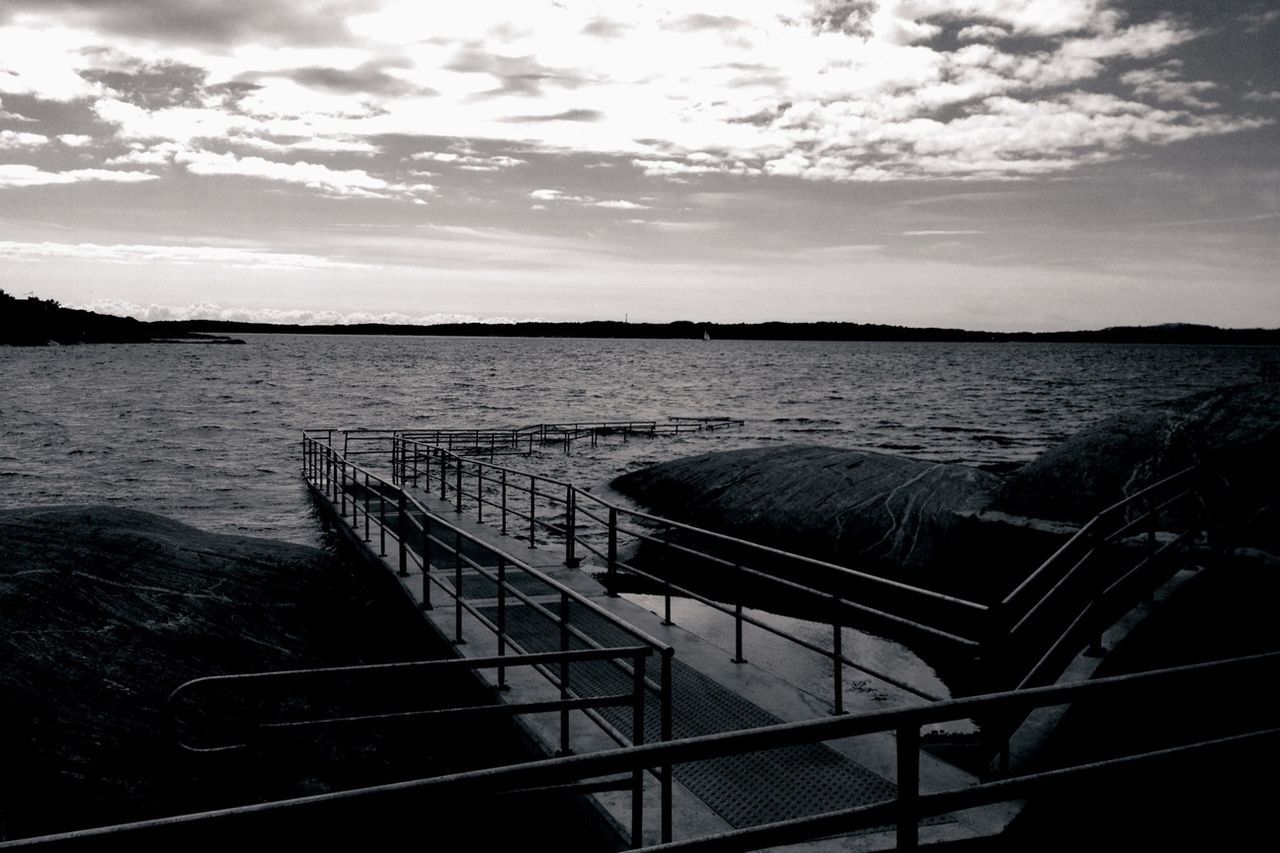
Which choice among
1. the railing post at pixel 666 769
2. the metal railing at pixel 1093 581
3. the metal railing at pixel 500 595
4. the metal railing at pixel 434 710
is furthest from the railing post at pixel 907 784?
the metal railing at pixel 1093 581

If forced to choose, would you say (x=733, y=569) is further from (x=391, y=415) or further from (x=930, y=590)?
(x=391, y=415)

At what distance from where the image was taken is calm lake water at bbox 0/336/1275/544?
3434 cm

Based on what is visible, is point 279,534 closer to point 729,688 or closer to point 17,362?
point 729,688

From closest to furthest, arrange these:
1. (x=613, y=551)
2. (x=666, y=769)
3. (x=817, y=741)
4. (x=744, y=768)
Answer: (x=817, y=741)
(x=666, y=769)
(x=744, y=768)
(x=613, y=551)

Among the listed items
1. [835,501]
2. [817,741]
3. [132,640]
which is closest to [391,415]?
[835,501]

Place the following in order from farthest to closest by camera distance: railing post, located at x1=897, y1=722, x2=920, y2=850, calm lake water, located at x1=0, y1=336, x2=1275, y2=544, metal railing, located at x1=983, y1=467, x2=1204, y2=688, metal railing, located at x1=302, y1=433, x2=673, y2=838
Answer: calm lake water, located at x1=0, y1=336, x2=1275, y2=544
metal railing, located at x1=983, y1=467, x2=1204, y2=688
metal railing, located at x1=302, y1=433, x2=673, y2=838
railing post, located at x1=897, y1=722, x2=920, y2=850

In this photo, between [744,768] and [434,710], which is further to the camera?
[744,768]

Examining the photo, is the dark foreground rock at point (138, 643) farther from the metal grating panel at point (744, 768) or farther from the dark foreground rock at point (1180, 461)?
the dark foreground rock at point (1180, 461)

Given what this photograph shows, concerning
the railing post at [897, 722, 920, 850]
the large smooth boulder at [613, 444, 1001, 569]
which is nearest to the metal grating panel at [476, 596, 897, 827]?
the railing post at [897, 722, 920, 850]

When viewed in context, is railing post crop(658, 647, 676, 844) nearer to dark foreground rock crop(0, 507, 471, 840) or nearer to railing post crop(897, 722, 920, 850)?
railing post crop(897, 722, 920, 850)

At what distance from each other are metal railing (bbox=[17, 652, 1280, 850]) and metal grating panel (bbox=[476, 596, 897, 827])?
2.36 m

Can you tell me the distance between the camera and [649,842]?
206 inches

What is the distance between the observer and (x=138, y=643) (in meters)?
8.88

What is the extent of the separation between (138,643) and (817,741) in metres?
7.87
